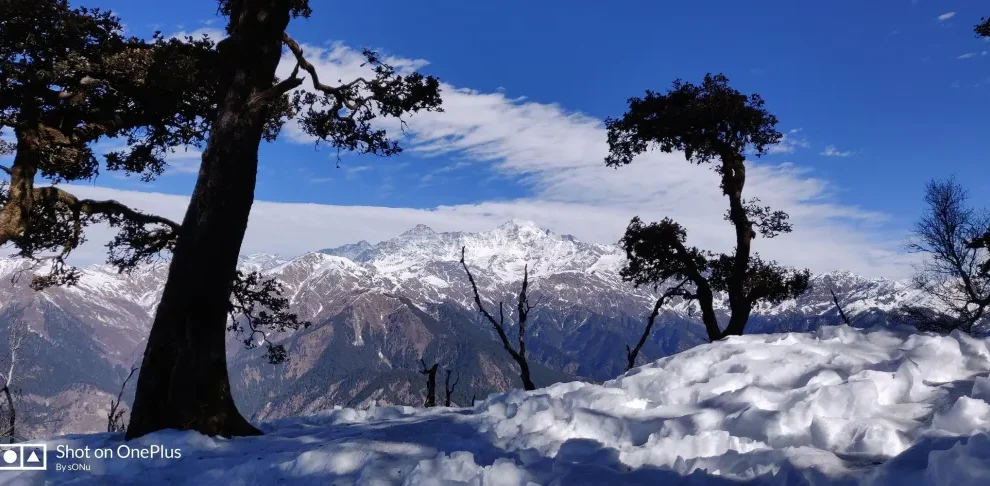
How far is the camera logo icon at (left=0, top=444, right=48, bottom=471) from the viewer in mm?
4965

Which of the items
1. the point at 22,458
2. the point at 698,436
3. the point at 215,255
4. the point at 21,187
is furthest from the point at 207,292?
the point at 698,436

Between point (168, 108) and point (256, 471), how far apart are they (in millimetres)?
9349

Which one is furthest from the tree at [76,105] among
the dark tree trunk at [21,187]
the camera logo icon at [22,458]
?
the camera logo icon at [22,458]

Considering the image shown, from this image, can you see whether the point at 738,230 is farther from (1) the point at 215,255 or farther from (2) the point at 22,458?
(2) the point at 22,458

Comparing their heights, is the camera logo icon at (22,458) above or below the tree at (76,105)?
below

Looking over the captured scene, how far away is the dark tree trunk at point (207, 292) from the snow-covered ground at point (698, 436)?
0.58m

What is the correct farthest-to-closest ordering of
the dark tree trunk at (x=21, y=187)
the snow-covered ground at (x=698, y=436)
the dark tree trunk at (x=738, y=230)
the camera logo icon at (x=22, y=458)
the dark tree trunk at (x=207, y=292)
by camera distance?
the dark tree trunk at (x=738, y=230)
the dark tree trunk at (x=21, y=187)
the dark tree trunk at (x=207, y=292)
the camera logo icon at (x=22, y=458)
the snow-covered ground at (x=698, y=436)

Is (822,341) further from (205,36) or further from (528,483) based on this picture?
(205,36)

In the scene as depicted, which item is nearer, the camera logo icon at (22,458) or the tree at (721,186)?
the camera logo icon at (22,458)

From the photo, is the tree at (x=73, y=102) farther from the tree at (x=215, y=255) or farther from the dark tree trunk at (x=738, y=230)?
the dark tree trunk at (x=738, y=230)

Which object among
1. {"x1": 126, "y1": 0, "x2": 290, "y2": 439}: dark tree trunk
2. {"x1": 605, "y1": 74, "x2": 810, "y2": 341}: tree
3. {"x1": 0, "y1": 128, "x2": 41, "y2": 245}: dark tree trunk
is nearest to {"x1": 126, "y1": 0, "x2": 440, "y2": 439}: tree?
{"x1": 126, "y1": 0, "x2": 290, "y2": 439}: dark tree trunk

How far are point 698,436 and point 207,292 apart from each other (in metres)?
5.90

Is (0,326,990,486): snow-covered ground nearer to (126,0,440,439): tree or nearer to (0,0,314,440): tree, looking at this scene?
(126,0,440,439): tree

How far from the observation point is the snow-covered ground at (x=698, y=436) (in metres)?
3.49
